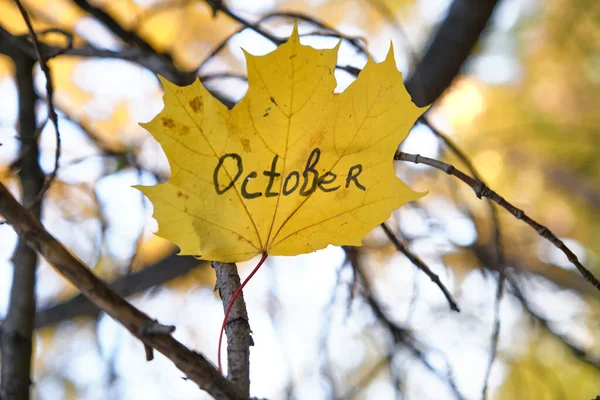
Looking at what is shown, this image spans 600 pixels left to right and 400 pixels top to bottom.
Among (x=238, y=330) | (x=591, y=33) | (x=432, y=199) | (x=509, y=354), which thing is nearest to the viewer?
(x=238, y=330)

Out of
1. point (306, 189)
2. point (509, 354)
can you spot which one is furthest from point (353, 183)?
point (509, 354)

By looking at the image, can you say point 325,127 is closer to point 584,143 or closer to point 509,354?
point 509,354

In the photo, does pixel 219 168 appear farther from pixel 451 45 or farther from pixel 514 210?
pixel 451 45

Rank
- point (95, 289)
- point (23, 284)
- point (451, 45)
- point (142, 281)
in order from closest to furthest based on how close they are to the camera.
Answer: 1. point (95, 289)
2. point (23, 284)
3. point (451, 45)
4. point (142, 281)

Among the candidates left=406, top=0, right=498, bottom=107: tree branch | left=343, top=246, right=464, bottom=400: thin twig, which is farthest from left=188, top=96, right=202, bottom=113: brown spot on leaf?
left=406, top=0, right=498, bottom=107: tree branch

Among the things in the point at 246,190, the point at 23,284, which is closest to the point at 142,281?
the point at 23,284

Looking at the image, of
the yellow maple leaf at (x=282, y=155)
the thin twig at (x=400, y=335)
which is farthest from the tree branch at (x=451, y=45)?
the yellow maple leaf at (x=282, y=155)

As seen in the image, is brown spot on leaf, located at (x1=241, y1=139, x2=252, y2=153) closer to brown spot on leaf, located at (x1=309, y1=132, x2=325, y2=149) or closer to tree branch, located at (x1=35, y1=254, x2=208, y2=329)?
brown spot on leaf, located at (x1=309, y1=132, x2=325, y2=149)
